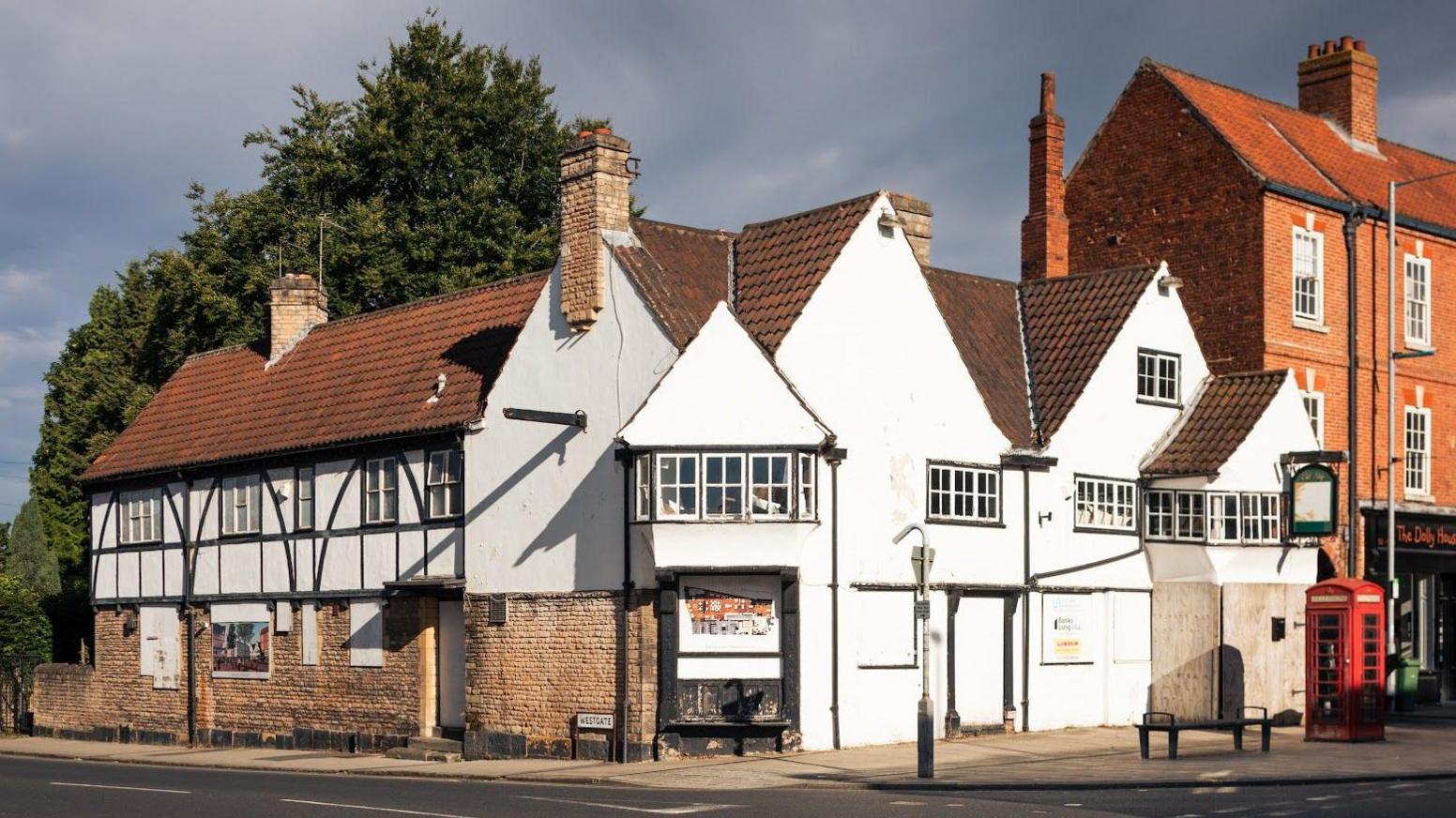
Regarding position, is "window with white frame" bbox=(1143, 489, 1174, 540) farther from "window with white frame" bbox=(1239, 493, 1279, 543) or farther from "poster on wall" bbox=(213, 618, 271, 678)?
"poster on wall" bbox=(213, 618, 271, 678)

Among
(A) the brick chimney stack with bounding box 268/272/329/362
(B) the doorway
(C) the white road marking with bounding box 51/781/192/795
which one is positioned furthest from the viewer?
(A) the brick chimney stack with bounding box 268/272/329/362

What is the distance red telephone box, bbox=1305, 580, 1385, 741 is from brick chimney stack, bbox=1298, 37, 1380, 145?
16.3m

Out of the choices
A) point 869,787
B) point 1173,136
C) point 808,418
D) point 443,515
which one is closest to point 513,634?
point 443,515

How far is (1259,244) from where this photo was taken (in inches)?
1380

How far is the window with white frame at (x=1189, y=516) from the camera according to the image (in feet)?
107

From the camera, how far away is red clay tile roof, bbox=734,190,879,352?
28719 millimetres

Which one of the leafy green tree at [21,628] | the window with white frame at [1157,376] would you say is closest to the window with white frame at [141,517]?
the leafy green tree at [21,628]

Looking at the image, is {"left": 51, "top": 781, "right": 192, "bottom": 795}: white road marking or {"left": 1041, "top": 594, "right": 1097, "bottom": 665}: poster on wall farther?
{"left": 1041, "top": 594, "right": 1097, "bottom": 665}: poster on wall

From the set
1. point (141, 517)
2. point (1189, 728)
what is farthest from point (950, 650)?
point (141, 517)

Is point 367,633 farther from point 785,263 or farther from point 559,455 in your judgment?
point 785,263

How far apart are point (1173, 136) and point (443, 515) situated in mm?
17279

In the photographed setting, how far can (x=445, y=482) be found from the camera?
32.5 m

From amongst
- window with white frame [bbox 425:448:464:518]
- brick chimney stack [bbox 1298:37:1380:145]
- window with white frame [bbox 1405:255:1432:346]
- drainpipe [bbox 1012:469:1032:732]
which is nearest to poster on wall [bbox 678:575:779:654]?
drainpipe [bbox 1012:469:1032:732]

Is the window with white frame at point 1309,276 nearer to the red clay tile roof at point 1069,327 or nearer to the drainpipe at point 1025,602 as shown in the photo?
the red clay tile roof at point 1069,327
